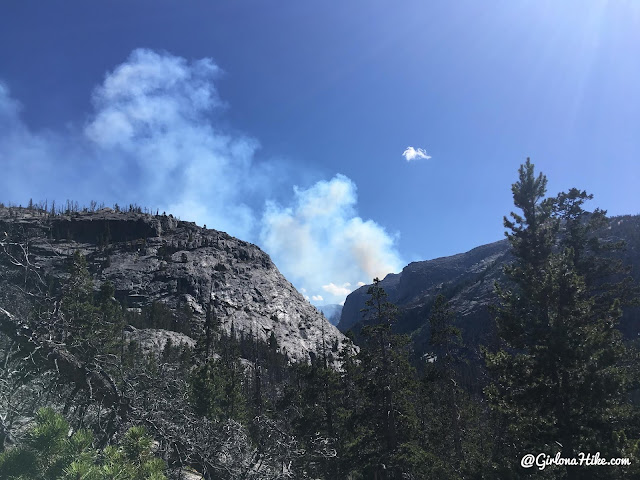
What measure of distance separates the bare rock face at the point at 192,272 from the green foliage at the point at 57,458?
356 ft

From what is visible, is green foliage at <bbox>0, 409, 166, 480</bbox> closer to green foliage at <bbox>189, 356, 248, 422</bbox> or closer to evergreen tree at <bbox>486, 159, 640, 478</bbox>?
evergreen tree at <bbox>486, 159, 640, 478</bbox>

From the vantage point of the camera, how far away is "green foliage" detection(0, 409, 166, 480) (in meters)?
3.79

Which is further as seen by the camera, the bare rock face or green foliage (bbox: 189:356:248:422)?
the bare rock face

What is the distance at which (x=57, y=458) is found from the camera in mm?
3986

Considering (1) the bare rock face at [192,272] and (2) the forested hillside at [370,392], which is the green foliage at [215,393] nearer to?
(2) the forested hillside at [370,392]

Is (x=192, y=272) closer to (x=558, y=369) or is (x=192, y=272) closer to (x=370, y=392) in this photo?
(x=370, y=392)

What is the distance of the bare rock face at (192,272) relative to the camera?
5330 inches

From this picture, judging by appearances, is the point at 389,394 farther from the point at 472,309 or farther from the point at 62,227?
the point at 62,227

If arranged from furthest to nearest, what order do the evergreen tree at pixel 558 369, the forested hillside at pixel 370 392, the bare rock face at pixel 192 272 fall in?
the bare rock face at pixel 192 272, the evergreen tree at pixel 558 369, the forested hillside at pixel 370 392

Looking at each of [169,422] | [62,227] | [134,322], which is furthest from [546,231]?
[62,227]

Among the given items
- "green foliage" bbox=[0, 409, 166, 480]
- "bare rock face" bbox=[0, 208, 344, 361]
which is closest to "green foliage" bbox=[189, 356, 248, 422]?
"green foliage" bbox=[0, 409, 166, 480]

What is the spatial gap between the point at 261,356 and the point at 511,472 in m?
100

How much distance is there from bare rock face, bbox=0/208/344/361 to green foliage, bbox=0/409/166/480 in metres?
108

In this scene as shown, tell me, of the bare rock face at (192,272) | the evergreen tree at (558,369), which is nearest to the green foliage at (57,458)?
the evergreen tree at (558,369)
